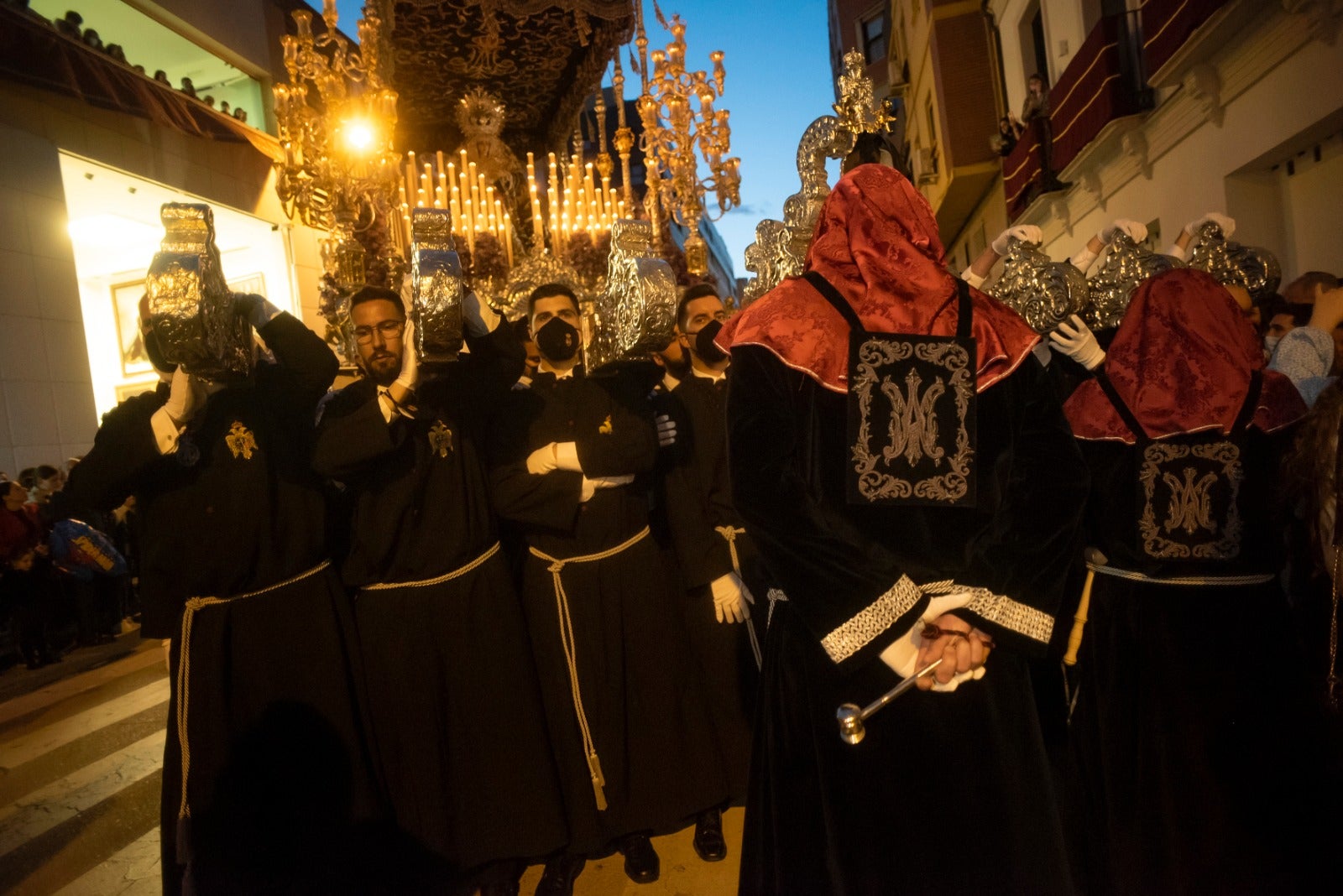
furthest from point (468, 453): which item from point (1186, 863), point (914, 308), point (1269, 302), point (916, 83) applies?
point (916, 83)

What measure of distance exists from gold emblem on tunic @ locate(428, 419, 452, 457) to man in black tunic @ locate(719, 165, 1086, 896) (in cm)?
145

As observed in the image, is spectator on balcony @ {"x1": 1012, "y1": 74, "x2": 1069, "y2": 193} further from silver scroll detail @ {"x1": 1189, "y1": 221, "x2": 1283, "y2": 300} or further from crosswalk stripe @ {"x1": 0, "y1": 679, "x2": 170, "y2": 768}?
crosswalk stripe @ {"x1": 0, "y1": 679, "x2": 170, "y2": 768}

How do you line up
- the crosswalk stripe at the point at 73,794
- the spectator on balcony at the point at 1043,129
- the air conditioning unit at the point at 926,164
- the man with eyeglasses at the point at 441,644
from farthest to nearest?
1. the air conditioning unit at the point at 926,164
2. the spectator on balcony at the point at 1043,129
3. the crosswalk stripe at the point at 73,794
4. the man with eyeglasses at the point at 441,644

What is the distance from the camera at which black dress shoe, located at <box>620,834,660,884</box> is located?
2.99 metres

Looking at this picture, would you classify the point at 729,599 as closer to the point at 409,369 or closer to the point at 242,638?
the point at 409,369

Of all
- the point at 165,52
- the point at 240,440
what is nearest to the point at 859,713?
the point at 240,440

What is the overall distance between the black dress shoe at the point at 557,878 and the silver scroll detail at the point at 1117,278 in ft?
9.83

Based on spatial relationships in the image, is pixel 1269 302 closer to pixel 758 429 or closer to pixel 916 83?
pixel 758 429

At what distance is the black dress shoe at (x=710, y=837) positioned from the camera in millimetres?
3107

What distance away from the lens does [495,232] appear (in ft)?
29.8

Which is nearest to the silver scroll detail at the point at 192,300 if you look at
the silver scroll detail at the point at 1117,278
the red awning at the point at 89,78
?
the silver scroll detail at the point at 1117,278

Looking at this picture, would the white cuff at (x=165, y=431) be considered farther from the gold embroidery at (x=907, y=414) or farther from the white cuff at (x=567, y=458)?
the gold embroidery at (x=907, y=414)

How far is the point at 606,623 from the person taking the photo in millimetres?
3053

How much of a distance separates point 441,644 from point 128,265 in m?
12.7
